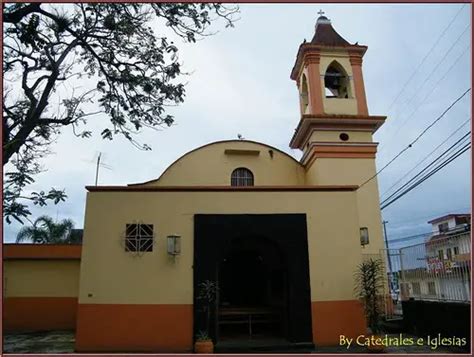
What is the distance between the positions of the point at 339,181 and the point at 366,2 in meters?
9.45

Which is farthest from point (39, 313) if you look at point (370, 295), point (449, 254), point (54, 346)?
point (449, 254)

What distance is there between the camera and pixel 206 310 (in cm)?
848

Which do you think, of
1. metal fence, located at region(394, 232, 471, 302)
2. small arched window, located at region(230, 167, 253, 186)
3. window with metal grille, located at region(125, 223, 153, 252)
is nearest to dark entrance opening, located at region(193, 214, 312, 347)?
window with metal grille, located at region(125, 223, 153, 252)

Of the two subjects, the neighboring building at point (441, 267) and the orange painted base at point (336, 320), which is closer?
the neighboring building at point (441, 267)

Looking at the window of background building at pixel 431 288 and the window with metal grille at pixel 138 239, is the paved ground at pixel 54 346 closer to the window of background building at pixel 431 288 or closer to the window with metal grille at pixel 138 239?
the window of background building at pixel 431 288

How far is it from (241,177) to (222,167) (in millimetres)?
761

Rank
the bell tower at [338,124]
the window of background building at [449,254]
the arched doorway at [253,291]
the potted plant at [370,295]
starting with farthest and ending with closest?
1. the bell tower at [338,124]
2. the arched doorway at [253,291]
3. the potted plant at [370,295]
4. the window of background building at [449,254]

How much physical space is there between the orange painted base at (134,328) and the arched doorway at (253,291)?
87 cm

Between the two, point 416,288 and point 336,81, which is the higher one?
point 336,81

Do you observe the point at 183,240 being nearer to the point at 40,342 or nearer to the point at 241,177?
the point at 40,342

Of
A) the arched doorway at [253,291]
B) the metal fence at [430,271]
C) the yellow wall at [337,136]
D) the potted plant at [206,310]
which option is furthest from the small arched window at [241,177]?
the potted plant at [206,310]

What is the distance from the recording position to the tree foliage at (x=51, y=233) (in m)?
17.8

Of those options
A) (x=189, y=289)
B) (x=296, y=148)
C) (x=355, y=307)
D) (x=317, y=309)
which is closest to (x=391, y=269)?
(x=355, y=307)

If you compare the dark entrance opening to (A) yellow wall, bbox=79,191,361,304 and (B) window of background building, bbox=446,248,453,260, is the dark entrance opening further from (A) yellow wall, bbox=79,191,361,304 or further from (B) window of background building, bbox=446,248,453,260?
(B) window of background building, bbox=446,248,453,260
